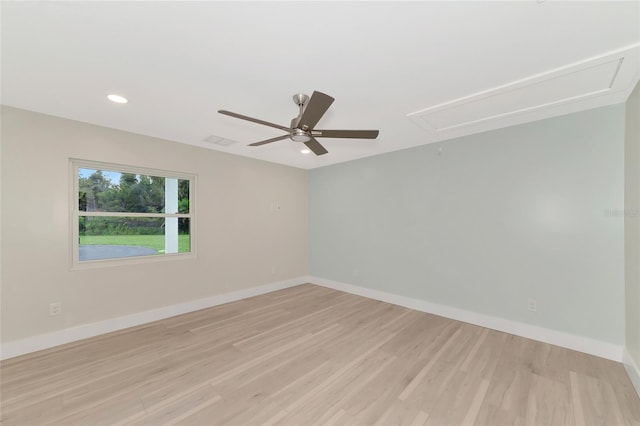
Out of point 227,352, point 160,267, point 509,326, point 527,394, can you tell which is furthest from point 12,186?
point 509,326

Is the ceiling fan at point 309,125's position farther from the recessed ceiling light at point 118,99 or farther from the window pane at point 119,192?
the window pane at point 119,192

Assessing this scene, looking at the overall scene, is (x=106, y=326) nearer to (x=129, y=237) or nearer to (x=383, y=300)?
(x=129, y=237)

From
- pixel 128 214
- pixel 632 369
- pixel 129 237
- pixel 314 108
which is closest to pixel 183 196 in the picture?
pixel 128 214

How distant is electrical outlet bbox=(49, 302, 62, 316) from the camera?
274 cm

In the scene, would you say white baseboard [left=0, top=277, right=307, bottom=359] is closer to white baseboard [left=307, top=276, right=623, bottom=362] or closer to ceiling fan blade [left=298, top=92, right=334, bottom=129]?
white baseboard [left=307, top=276, right=623, bottom=362]

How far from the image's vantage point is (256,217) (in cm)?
465

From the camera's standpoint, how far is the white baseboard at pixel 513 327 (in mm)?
2541

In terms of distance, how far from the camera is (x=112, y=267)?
315 centimetres

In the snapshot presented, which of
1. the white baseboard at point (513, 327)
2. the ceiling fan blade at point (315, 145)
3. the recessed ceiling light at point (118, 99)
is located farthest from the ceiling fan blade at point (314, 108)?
the white baseboard at point (513, 327)

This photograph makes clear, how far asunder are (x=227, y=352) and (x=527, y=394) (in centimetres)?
271

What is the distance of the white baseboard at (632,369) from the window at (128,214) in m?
5.03

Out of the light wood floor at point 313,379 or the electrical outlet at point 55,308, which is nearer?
the light wood floor at point 313,379

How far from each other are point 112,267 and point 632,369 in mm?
5461

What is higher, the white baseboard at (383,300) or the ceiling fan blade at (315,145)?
the ceiling fan blade at (315,145)
